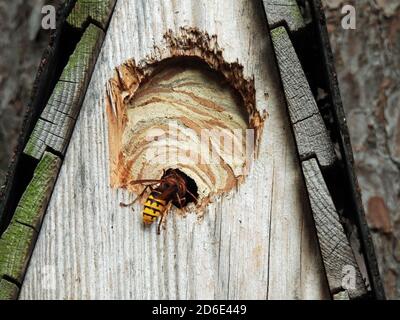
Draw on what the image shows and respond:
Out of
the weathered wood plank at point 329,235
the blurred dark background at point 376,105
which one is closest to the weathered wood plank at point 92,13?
the weathered wood plank at point 329,235

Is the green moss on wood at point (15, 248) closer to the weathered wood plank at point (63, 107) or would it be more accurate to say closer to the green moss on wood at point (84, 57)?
the weathered wood plank at point (63, 107)

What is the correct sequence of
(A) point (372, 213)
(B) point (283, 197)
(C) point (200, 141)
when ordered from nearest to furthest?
1. (B) point (283, 197)
2. (C) point (200, 141)
3. (A) point (372, 213)

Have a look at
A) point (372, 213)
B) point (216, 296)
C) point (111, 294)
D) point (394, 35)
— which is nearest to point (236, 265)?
point (216, 296)

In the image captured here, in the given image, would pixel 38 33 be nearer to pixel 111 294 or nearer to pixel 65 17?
pixel 65 17

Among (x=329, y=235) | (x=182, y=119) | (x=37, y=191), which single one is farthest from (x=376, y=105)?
(x=37, y=191)

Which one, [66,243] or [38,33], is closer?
[66,243]

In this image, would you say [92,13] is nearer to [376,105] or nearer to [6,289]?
[6,289]
